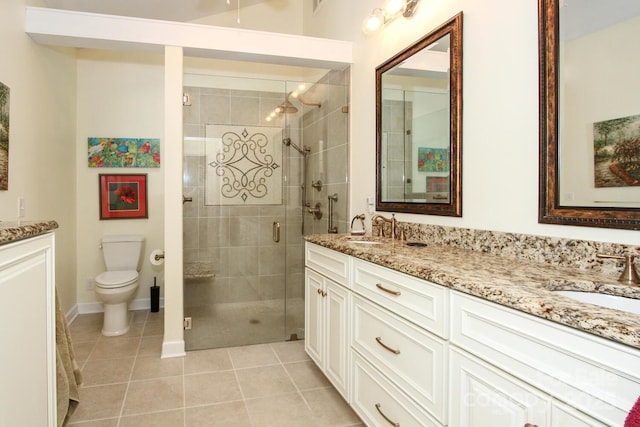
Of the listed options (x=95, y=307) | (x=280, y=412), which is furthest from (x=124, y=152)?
(x=280, y=412)

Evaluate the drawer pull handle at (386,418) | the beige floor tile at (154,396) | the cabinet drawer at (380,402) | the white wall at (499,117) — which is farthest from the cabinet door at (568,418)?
the beige floor tile at (154,396)

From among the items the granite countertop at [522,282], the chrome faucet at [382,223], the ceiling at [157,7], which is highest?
the ceiling at [157,7]

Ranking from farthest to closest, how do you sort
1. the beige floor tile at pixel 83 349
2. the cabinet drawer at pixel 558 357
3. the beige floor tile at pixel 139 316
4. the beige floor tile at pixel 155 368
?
the beige floor tile at pixel 139 316 < the beige floor tile at pixel 83 349 < the beige floor tile at pixel 155 368 < the cabinet drawer at pixel 558 357

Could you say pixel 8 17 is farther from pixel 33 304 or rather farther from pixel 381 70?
pixel 381 70

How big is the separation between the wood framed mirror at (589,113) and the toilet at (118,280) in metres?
3.26

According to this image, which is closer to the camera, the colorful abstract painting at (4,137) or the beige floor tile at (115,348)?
the colorful abstract painting at (4,137)

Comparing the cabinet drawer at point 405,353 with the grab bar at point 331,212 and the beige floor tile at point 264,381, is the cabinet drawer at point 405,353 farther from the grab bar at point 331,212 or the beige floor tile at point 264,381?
the grab bar at point 331,212

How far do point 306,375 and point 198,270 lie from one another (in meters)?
1.19

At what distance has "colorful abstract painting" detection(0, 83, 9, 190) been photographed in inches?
89.3

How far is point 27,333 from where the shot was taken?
51.9 inches

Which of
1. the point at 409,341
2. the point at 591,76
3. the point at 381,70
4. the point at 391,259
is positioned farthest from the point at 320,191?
the point at 591,76

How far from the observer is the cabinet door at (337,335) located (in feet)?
6.62

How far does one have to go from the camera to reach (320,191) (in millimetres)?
3312

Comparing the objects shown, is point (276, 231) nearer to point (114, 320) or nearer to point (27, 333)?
point (114, 320)
